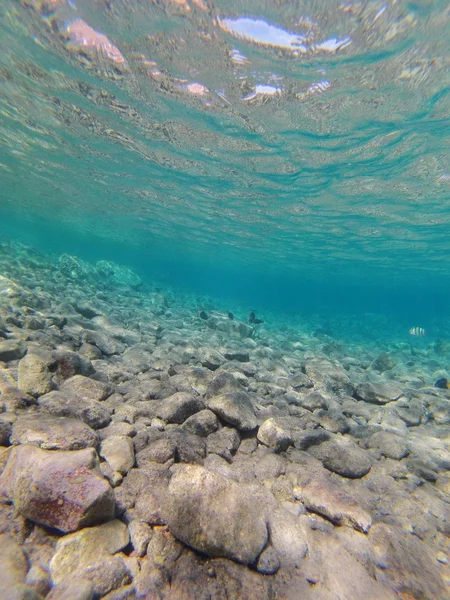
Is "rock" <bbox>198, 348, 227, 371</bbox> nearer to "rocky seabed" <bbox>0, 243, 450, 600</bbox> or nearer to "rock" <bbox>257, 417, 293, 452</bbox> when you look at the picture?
"rocky seabed" <bbox>0, 243, 450, 600</bbox>

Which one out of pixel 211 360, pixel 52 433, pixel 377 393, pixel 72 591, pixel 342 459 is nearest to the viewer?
pixel 72 591

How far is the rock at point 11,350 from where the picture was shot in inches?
182

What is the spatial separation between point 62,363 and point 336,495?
14.3ft

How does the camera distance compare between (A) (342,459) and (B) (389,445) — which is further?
(B) (389,445)

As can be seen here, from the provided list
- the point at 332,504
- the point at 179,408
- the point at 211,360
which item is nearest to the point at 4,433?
the point at 179,408

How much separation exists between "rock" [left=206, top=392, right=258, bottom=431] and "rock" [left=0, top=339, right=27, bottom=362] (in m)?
3.48

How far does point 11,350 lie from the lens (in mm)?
4699

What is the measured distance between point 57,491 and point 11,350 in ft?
11.8

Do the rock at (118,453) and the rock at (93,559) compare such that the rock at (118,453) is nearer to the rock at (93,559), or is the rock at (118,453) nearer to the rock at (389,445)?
the rock at (93,559)

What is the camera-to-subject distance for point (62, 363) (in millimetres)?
4516

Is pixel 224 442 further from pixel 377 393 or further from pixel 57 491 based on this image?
pixel 377 393

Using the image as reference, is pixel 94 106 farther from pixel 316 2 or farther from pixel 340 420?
pixel 340 420

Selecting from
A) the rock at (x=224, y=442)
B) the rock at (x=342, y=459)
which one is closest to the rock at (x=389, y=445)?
the rock at (x=342, y=459)

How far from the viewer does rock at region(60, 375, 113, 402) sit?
4125 millimetres
